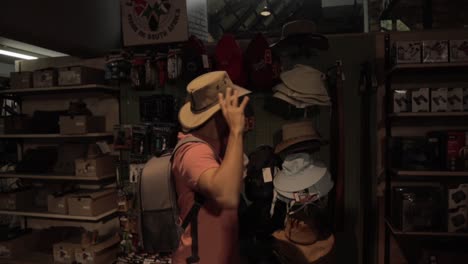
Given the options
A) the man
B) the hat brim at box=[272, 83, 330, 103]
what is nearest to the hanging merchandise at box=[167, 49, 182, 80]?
the hat brim at box=[272, 83, 330, 103]

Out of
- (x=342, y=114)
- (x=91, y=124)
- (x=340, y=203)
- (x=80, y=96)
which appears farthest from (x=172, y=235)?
(x=80, y=96)

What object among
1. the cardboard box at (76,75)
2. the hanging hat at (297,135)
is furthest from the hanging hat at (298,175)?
the cardboard box at (76,75)

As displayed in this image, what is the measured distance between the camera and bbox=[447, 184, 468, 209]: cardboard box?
7.51ft

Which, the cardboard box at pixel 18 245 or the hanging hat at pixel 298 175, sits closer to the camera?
the hanging hat at pixel 298 175

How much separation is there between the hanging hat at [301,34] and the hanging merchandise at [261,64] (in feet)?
0.31

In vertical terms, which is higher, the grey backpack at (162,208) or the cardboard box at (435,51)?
the cardboard box at (435,51)

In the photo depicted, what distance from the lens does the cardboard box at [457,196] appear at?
7.51 ft

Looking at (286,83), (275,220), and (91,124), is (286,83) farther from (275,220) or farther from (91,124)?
(91,124)

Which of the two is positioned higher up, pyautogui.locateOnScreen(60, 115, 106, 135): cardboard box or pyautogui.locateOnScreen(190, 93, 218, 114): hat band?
pyautogui.locateOnScreen(190, 93, 218, 114): hat band

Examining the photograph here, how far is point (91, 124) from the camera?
3.13 meters

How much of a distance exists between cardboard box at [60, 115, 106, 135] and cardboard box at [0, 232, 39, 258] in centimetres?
117

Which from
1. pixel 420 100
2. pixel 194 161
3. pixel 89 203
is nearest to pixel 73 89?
pixel 89 203

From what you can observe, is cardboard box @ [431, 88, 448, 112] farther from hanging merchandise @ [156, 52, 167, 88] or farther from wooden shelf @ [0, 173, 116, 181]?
wooden shelf @ [0, 173, 116, 181]

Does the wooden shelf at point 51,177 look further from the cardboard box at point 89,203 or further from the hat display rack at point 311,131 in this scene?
the hat display rack at point 311,131
